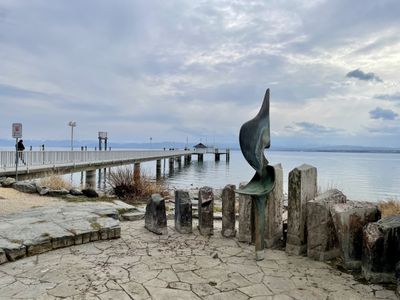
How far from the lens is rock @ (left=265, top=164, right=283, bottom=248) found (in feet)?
17.5

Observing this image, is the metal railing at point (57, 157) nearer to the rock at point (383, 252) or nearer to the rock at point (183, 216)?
the rock at point (183, 216)

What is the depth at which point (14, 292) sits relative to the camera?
3.65m

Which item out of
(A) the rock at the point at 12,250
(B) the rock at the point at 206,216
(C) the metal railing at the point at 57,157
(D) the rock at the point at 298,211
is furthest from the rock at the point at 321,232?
(C) the metal railing at the point at 57,157

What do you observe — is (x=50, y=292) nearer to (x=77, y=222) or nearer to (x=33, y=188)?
(x=77, y=222)

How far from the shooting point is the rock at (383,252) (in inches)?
156

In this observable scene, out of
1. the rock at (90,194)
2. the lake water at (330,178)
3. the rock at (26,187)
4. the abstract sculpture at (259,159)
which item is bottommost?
the lake water at (330,178)

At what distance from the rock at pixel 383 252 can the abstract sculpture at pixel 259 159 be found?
1.35 meters

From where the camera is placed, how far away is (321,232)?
4742 mm

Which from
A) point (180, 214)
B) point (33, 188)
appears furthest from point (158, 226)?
point (33, 188)

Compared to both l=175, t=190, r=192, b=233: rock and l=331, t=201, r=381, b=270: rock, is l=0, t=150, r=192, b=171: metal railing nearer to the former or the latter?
l=175, t=190, r=192, b=233: rock

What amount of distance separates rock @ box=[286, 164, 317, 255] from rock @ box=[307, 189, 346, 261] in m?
0.17

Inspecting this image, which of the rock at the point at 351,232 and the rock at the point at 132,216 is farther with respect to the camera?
the rock at the point at 132,216

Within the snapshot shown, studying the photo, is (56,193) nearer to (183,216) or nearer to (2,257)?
(183,216)

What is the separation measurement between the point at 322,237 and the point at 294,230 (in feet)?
1.40
